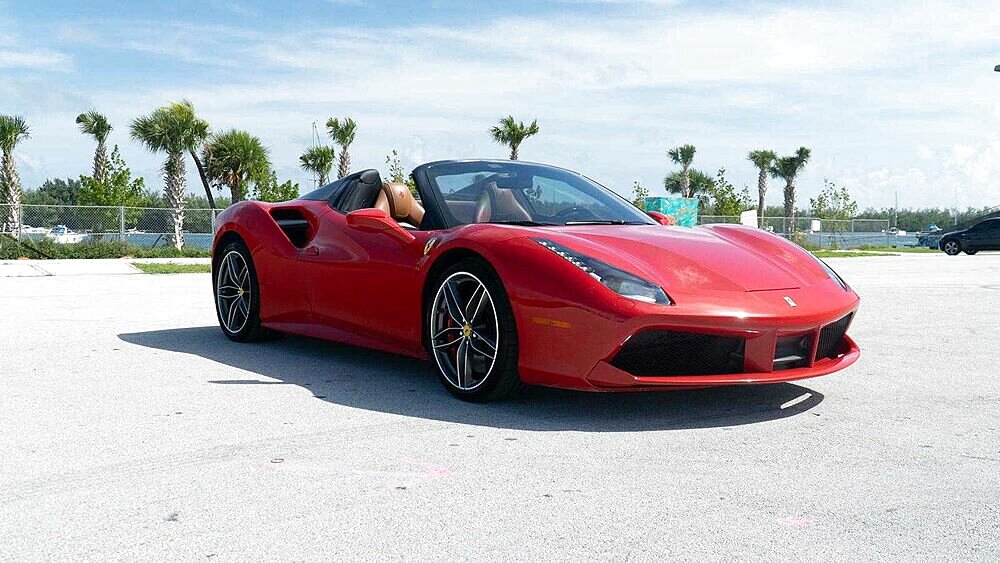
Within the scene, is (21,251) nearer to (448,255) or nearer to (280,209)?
(280,209)

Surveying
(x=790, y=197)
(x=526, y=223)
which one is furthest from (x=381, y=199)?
(x=790, y=197)

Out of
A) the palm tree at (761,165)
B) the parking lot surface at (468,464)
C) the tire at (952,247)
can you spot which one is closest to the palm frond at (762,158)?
the palm tree at (761,165)

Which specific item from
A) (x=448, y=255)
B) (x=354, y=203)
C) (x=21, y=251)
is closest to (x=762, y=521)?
(x=448, y=255)

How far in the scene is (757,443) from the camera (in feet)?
12.9

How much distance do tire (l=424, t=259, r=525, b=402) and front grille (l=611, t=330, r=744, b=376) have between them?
22.2 inches

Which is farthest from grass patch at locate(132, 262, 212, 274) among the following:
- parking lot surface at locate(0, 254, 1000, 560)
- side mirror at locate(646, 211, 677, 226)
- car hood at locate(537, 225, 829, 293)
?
car hood at locate(537, 225, 829, 293)

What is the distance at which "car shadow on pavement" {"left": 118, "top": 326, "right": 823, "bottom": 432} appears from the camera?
434cm

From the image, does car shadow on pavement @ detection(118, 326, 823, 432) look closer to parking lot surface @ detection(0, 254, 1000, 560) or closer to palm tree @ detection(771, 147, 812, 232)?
parking lot surface @ detection(0, 254, 1000, 560)

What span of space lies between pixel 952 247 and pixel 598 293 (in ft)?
108

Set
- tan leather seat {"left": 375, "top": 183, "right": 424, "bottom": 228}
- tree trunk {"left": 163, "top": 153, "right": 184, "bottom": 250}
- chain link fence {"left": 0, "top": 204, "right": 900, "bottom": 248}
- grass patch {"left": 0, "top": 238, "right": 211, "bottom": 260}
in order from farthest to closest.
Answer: tree trunk {"left": 163, "top": 153, "right": 184, "bottom": 250} < chain link fence {"left": 0, "top": 204, "right": 900, "bottom": 248} < grass patch {"left": 0, "top": 238, "right": 211, "bottom": 260} < tan leather seat {"left": 375, "top": 183, "right": 424, "bottom": 228}

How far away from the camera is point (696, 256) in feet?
15.1

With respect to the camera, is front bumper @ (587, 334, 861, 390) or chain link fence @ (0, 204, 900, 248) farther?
chain link fence @ (0, 204, 900, 248)

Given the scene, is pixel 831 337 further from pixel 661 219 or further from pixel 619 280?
pixel 661 219

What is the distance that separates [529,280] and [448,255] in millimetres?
656
